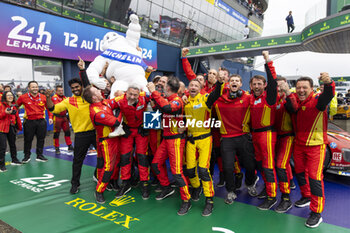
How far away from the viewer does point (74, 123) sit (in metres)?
3.65

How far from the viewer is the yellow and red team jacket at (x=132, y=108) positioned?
338cm

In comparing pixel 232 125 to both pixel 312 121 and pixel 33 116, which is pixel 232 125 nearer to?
pixel 312 121

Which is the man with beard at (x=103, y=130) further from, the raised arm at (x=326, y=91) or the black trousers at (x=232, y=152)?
the raised arm at (x=326, y=91)

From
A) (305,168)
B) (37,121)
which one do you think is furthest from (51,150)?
(305,168)

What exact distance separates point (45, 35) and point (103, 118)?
8.55 m

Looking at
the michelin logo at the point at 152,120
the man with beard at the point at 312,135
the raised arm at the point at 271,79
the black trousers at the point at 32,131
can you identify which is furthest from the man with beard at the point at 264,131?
the black trousers at the point at 32,131

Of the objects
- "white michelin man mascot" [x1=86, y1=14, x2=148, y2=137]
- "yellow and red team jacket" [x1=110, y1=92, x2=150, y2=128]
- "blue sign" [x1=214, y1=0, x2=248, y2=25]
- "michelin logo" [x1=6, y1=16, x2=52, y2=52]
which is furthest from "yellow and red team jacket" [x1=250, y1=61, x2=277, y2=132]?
"blue sign" [x1=214, y1=0, x2=248, y2=25]

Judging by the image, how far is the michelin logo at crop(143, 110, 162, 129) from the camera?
334cm

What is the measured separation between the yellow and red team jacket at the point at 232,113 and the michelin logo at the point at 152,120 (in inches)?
34.6

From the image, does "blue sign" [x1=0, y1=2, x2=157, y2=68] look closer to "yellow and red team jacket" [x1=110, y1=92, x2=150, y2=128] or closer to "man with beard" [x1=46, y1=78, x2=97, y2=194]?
"man with beard" [x1=46, y1=78, x2=97, y2=194]

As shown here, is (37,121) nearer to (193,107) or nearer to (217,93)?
(193,107)

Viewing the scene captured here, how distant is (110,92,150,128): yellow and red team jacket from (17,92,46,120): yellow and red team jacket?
9.57 feet

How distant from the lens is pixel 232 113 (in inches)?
124

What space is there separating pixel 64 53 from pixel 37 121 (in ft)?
20.2
